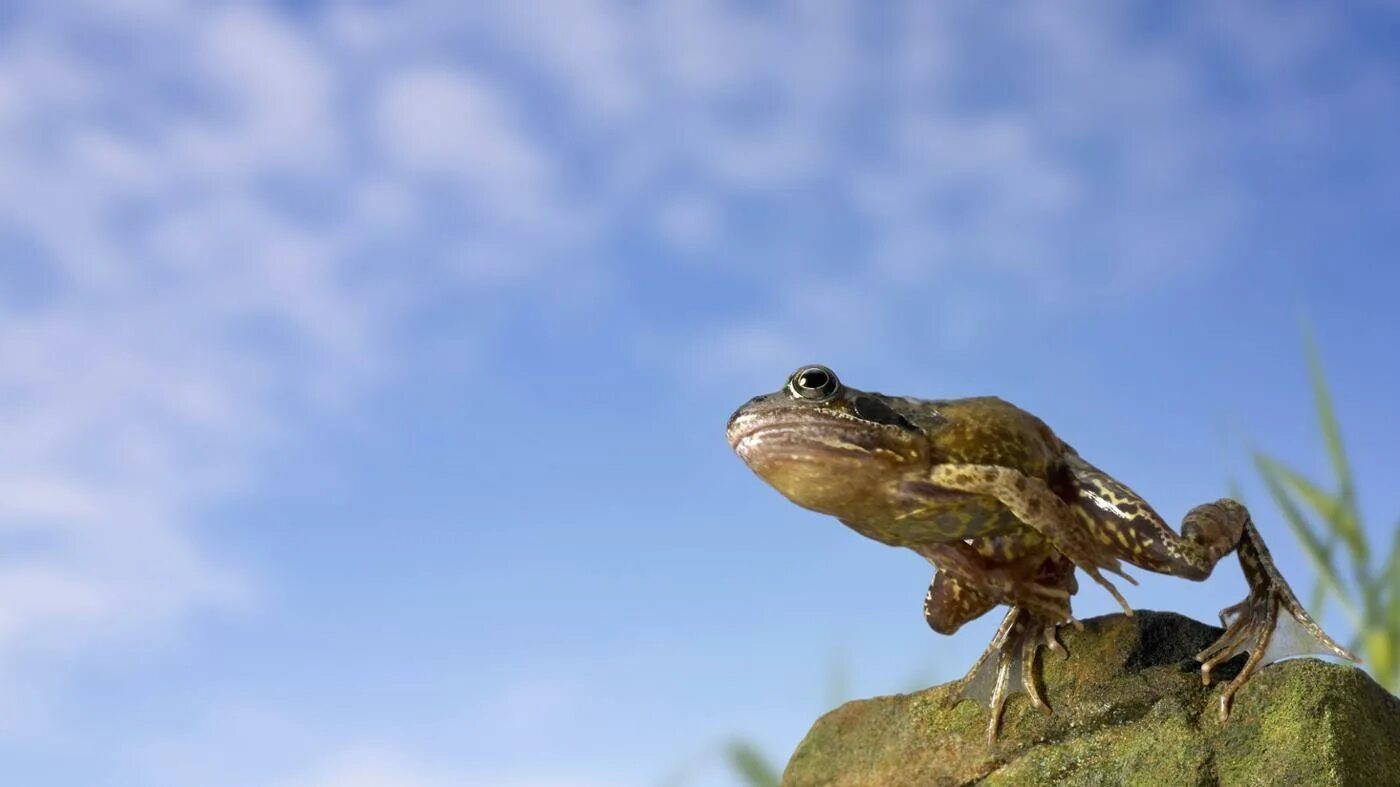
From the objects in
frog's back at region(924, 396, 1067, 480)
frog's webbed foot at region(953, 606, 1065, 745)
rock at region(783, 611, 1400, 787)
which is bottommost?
rock at region(783, 611, 1400, 787)

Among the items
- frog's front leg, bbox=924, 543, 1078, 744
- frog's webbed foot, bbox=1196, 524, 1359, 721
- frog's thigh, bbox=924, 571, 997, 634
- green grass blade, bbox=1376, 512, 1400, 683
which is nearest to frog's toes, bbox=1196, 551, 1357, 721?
frog's webbed foot, bbox=1196, 524, 1359, 721

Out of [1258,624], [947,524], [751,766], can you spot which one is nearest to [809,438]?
[947,524]

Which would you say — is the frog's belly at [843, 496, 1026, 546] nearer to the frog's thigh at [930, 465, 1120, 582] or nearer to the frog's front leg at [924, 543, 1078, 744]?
the frog's thigh at [930, 465, 1120, 582]

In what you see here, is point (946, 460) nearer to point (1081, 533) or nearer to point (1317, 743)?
point (1081, 533)

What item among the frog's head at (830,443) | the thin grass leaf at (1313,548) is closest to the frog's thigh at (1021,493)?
the frog's head at (830,443)

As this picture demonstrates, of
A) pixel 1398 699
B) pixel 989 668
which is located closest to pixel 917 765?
pixel 989 668

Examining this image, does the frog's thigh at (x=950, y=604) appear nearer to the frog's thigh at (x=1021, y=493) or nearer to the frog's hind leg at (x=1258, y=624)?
the frog's thigh at (x=1021, y=493)

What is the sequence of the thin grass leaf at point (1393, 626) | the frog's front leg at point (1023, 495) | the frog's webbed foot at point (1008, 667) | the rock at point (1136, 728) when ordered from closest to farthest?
the rock at point (1136, 728), the frog's front leg at point (1023, 495), the frog's webbed foot at point (1008, 667), the thin grass leaf at point (1393, 626)
